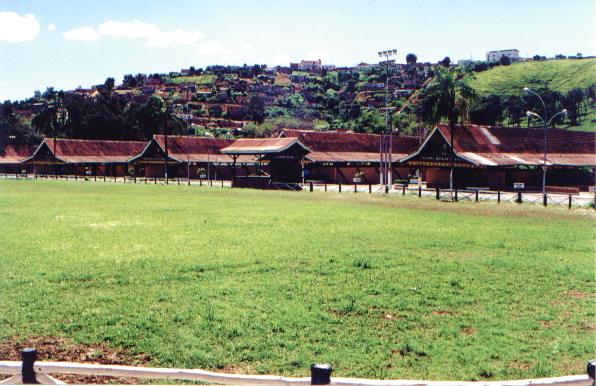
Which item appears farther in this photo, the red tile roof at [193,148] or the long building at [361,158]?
the red tile roof at [193,148]

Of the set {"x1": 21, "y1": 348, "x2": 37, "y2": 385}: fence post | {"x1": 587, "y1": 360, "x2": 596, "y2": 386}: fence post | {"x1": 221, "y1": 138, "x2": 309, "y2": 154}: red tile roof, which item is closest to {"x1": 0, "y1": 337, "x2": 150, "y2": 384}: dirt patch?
{"x1": 21, "y1": 348, "x2": 37, "y2": 385}: fence post

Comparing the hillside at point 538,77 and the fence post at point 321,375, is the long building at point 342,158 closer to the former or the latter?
the fence post at point 321,375

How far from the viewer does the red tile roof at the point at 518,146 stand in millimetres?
48469

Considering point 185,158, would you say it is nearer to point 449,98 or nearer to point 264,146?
point 264,146

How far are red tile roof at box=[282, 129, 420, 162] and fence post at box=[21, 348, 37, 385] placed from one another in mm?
54352

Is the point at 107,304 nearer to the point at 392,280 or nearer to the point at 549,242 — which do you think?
the point at 392,280

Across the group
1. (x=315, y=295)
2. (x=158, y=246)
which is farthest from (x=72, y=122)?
(x=315, y=295)

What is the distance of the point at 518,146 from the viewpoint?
52094mm

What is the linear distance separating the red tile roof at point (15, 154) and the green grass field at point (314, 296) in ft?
254

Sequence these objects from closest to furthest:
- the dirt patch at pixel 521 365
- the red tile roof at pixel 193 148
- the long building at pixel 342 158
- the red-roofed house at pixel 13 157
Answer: the dirt patch at pixel 521 365, the long building at pixel 342 158, the red tile roof at pixel 193 148, the red-roofed house at pixel 13 157

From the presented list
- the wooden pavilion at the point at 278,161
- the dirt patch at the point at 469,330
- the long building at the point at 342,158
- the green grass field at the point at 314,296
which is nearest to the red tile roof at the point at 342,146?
the long building at the point at 342,158

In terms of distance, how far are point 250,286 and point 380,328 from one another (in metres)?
3.05

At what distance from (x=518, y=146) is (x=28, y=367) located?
52203 millimetres

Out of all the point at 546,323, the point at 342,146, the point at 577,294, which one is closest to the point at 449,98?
the point at 342,146
